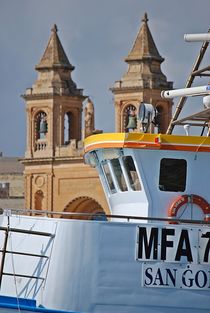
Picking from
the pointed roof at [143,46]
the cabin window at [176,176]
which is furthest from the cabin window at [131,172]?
the pointed roof at [143,46]

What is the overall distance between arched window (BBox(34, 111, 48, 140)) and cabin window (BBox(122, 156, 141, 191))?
205ft

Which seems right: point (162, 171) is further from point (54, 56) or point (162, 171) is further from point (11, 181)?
point (11, 181)

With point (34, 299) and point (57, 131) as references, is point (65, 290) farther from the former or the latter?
point (57, 131)

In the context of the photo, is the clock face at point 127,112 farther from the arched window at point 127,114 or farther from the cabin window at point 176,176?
the cabin window at point 176,176

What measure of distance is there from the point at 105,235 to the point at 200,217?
59.6 inches

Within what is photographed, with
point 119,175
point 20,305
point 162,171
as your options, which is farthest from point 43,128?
point 20,305

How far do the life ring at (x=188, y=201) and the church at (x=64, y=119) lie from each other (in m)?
59.4

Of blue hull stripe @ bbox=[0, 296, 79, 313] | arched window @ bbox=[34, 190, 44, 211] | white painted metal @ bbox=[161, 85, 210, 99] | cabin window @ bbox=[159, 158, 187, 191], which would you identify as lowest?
blue hull stripe @ bbox=[0, 296, 79, 313]

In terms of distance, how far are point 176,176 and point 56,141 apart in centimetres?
6258

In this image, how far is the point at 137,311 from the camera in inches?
778

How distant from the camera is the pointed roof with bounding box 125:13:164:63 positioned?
8181 centimetres

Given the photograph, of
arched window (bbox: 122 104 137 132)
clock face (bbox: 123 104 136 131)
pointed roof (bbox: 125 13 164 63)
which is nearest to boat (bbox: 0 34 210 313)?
arched window (bbox: 122 104 137 132)

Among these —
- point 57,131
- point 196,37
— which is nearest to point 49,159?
point 57,131

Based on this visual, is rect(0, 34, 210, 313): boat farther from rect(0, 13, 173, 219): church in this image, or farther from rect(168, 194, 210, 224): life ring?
rect(0, 13, 173, 219): church
